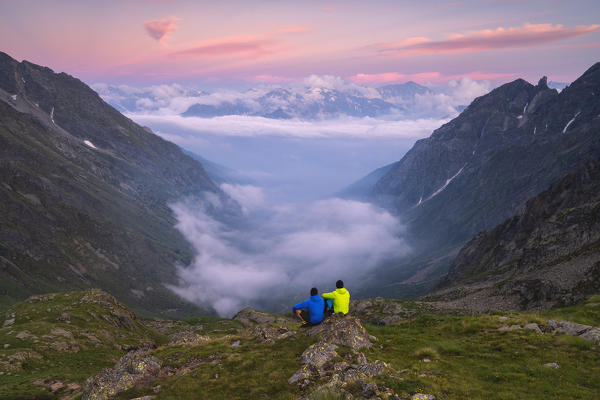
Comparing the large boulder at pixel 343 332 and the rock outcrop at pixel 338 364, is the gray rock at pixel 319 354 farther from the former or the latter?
the large boulder at pixel 343 332

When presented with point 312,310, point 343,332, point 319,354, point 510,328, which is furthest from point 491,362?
point 312,310

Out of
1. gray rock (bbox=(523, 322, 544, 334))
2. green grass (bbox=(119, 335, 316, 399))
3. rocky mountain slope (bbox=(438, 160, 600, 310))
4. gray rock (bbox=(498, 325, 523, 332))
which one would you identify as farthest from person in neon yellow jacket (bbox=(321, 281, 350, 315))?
rocky mountain slope (bbox=(438, 160, 600, 310))

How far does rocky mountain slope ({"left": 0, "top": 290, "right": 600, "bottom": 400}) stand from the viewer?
74.6 feet

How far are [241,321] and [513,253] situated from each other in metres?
122

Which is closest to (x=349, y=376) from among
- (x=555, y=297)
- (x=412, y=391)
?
(x=412, y=391)

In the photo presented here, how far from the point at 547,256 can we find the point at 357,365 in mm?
112420

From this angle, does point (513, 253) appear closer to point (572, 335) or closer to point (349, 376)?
point (572, 335)

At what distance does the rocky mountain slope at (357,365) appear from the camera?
896 inches

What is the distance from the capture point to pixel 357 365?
2627 cm

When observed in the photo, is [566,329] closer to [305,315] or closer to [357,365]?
[357,365]

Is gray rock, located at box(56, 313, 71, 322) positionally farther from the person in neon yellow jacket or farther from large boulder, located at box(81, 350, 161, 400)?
the person in neon yellow jacket

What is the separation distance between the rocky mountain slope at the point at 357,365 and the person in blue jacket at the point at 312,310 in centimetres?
98

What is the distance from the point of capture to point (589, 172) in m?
169

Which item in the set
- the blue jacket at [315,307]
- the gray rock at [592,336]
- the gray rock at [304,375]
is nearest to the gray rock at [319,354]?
the gray rock at [304,375]
